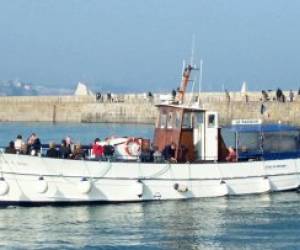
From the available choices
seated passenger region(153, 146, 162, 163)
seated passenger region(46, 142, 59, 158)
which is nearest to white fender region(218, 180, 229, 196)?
seated passenger region(153, 146, 162, 163)

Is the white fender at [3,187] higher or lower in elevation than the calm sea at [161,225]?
higher

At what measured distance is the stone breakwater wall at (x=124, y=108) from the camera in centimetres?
8175

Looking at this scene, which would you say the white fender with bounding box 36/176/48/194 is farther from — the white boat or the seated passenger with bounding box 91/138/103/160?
the seated passenger with bounding box 91/138/103/160

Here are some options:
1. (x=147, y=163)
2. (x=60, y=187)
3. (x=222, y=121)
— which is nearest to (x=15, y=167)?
(x=60, y=187)

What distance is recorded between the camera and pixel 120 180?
117ft

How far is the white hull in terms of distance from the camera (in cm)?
3444

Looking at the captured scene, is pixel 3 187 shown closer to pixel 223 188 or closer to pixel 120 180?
pixel 120 180

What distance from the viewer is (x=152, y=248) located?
29125 millimetres

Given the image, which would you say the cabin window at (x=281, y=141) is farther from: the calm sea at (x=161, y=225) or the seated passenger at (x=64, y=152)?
the seated passenger at (x=64, y=152)

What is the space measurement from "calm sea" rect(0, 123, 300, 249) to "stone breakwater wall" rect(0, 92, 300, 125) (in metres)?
43.6

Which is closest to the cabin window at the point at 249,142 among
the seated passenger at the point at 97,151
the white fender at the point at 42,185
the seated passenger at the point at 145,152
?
the seated passenger at the point at 145,152

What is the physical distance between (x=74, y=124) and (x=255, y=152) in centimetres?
6155

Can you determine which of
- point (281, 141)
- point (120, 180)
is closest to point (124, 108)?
point (281, 141)

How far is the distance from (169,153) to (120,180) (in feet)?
6.76
